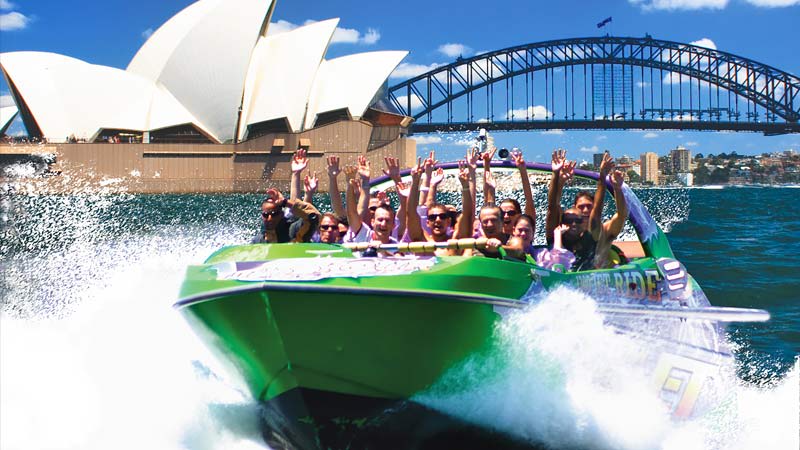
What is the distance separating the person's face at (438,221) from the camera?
18.3ft

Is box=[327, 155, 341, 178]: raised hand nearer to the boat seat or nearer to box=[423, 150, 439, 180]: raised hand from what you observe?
box=[423, 150, 439, 180]: raised hand

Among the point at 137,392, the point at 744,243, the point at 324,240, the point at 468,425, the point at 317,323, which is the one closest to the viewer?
the point at 317,323

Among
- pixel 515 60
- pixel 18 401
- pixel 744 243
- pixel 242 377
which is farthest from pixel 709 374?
pixel 515 60

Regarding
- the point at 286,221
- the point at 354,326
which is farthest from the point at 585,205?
the point at 354,326

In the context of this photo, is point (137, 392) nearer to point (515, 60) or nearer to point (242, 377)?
point (242, 377)

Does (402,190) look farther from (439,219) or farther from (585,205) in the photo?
(585,205)

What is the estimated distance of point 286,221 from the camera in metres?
6.75

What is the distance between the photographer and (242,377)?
545cm

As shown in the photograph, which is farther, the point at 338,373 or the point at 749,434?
the point at 749,434

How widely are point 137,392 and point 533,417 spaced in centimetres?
291

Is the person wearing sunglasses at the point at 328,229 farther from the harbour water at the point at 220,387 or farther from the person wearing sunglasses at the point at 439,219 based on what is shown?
the harbour water at the point at 220,387

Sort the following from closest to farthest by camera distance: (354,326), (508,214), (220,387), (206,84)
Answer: (354,326) → (508,214) → (220,387) → (206,84)

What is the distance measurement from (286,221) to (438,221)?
5.27 ft

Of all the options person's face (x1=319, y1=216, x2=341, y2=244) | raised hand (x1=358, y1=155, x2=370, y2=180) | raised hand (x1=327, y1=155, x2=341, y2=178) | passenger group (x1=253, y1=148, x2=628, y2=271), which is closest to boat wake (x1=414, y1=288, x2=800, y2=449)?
passenger group (x1=253, y1=148, x2=628, y2=271)
